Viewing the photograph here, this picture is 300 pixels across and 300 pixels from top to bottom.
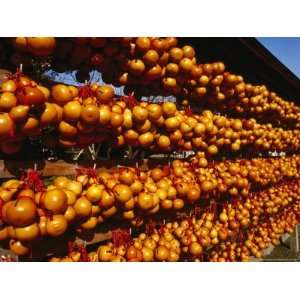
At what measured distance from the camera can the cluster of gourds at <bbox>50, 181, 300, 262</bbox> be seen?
117 inches

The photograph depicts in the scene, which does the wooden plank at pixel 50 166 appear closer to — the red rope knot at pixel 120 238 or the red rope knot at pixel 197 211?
the red rope knot at pixel 120 238

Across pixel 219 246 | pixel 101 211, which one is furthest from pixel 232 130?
pixel 101 211

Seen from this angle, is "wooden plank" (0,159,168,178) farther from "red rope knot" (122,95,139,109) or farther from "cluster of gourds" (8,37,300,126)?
"cluster of gourds" (8,37,300,126)

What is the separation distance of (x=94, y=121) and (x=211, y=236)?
A: 2434 millimetres

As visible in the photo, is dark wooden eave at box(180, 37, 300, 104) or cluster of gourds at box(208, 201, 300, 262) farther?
cluster of gourds at box(208, 201, 300, 262)

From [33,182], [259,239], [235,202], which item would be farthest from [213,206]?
[33,182]

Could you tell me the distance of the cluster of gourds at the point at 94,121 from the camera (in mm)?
2047

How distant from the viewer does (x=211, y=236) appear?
4141 mm

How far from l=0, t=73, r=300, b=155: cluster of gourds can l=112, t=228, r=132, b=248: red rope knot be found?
780mm

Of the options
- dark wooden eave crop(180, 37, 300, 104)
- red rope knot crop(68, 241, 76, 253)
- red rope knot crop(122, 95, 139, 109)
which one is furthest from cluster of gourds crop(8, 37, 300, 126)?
red rope knot crop(68, 241, 76, 253)

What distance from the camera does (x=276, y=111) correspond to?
589 centimetres

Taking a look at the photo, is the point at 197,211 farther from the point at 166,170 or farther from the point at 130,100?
the point at 130,100

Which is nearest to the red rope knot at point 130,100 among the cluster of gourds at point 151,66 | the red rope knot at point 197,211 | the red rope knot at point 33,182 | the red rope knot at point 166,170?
the cluster of gourds at point 151,66

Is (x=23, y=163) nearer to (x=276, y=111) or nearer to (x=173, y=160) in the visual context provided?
(x=173, y=160)
